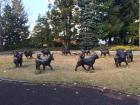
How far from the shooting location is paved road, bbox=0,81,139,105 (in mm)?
22078

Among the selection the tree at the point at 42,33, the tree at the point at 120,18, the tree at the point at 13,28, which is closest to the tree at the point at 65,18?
the tree at the point at 42,33

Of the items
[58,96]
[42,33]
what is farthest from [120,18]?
[58,96]

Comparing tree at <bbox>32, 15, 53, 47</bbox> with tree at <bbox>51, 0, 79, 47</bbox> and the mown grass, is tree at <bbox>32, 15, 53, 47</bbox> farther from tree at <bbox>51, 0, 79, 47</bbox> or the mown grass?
the mown grass

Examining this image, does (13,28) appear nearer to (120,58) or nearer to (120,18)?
(120,18)

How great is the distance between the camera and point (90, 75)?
98.5ft

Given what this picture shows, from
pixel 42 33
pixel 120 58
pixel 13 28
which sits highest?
pixel 13 28

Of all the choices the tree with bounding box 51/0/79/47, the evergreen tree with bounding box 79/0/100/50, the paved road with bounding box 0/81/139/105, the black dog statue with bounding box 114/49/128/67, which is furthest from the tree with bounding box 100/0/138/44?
the paved road with bounding box 0/81/139/105

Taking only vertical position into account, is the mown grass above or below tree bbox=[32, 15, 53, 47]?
below

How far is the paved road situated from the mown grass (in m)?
1.61

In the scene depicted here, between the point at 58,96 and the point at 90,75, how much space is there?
6598 mm

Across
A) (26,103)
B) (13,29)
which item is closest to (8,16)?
(13,29)

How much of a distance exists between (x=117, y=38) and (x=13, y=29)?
1853 centimetres

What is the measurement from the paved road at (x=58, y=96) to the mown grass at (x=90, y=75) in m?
1.61

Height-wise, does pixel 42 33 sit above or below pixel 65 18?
below
